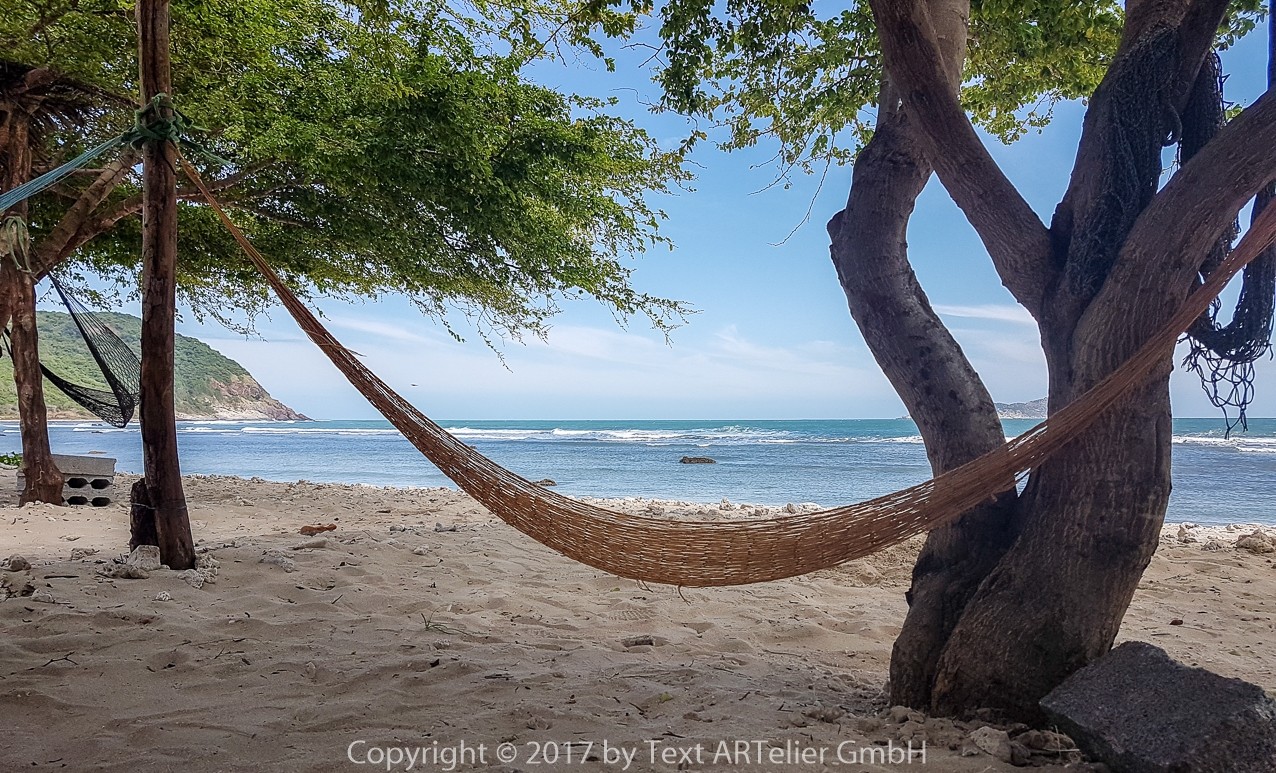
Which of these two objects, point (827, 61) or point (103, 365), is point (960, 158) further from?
point (103, 365)

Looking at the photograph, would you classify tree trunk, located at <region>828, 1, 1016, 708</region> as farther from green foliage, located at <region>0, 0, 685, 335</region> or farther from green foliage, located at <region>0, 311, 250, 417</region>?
green foliage, located at <region>0, 311, 250, 417</region>

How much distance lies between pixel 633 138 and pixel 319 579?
12.6 ft

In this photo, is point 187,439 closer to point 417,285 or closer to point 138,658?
point 417,285

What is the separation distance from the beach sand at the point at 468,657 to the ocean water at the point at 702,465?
4708mm

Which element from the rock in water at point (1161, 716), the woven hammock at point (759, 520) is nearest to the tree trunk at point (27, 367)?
the woven hammock at point (759, 520)

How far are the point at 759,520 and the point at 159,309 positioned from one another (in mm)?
2280

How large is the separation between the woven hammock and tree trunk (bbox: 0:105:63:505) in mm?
3497

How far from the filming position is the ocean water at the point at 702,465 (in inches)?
334

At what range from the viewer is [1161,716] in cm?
128

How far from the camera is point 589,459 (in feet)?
47.1

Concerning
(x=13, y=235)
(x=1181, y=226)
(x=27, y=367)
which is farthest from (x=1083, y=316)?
(x=27, y=367)

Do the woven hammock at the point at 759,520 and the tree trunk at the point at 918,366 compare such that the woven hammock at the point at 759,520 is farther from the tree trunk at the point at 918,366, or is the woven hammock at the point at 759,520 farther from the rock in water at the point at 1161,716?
the rock in water at the point at 1161,716

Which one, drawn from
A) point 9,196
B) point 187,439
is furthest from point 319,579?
point 187,439

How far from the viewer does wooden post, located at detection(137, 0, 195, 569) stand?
2480 millimetres
